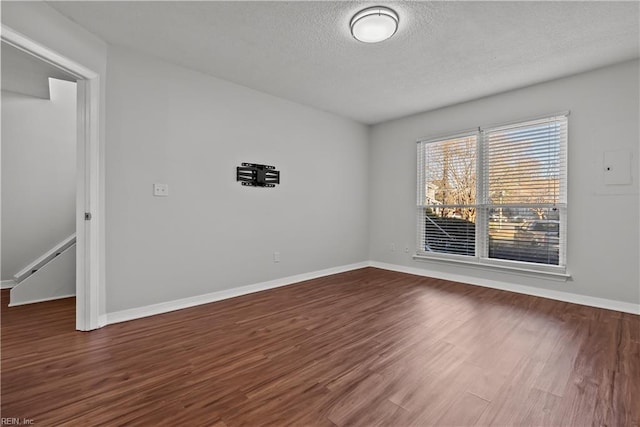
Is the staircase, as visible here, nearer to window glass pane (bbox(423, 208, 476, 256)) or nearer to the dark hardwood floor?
the dark hardwood floor

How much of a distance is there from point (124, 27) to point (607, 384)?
4545 millimetres

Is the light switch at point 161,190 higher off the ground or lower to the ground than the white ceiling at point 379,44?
lower

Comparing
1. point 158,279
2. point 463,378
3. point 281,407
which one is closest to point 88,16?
point 158,279

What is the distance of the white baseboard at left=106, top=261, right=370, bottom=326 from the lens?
111 inches

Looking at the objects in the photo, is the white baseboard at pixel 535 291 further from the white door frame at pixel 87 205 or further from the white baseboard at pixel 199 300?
the white door frame at pixel 87 205

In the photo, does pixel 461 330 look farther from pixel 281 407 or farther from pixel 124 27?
pixel 124 27

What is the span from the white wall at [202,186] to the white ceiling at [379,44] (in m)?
0.37

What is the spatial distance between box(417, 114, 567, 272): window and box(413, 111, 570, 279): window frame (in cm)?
1

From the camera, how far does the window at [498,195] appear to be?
366cm

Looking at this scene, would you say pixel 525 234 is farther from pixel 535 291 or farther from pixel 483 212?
pixel 535 291

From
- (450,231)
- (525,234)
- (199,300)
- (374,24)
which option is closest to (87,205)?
(199,300)

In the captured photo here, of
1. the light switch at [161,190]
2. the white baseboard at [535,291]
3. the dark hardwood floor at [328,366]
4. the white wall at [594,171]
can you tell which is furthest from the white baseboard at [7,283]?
the white wall at [594,171]

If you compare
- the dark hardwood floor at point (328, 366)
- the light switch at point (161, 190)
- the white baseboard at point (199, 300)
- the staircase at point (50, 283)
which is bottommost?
the dark hardwood floor at point (328, 366)

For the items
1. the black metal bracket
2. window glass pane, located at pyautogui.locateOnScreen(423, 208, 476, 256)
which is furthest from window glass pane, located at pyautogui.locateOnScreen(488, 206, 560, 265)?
the black metal bracket
